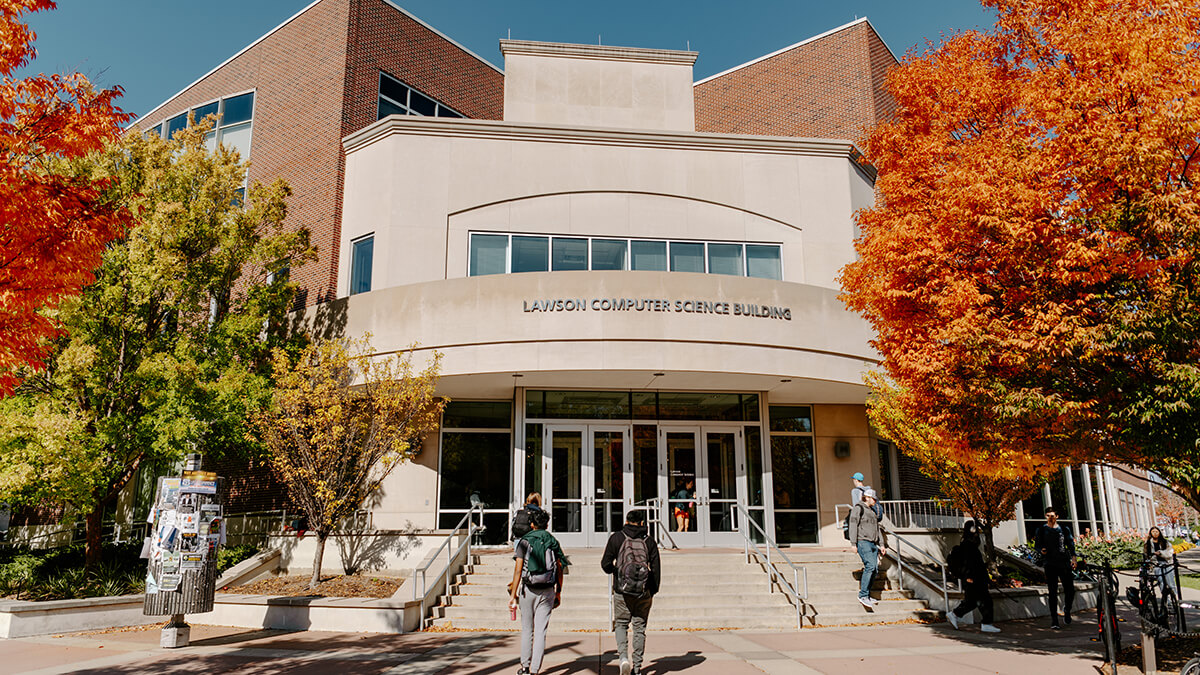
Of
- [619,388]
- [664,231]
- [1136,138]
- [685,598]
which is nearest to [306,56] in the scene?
[664,231]

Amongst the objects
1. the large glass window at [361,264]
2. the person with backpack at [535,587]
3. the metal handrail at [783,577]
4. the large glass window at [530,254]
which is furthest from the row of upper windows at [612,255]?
the person with backpack at [535,587]

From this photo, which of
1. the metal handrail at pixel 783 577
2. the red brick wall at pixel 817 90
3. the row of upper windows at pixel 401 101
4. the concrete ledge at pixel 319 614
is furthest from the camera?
the red brick wall at pixel 817 90

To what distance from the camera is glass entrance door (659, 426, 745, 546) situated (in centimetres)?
1684

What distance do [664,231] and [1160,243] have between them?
1188cm

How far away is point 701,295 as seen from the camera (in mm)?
15586

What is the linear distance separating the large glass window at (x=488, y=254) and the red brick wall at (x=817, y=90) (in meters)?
11.8

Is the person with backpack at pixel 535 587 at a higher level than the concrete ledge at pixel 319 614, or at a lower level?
higher

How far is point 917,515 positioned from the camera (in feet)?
62.5

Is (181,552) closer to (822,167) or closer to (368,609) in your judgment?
(368,609)

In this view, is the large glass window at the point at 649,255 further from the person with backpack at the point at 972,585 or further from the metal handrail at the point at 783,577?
the person with backpack at the point at 972,585

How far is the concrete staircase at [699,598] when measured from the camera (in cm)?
1179

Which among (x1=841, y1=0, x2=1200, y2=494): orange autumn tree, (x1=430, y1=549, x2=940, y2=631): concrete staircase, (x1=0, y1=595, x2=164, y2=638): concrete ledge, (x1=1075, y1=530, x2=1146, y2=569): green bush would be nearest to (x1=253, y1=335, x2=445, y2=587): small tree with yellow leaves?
(x1=430, y1=549, x2=940, y2=631): concrete staircase

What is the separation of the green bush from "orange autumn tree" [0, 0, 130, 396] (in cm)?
2556

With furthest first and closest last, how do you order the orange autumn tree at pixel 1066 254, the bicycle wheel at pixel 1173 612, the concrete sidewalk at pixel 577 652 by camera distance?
the bicycle wheel at pixel 1173 612, the concrete sidewalk at pixel 577 652, the orange autumn tree at pixel 1066 254
